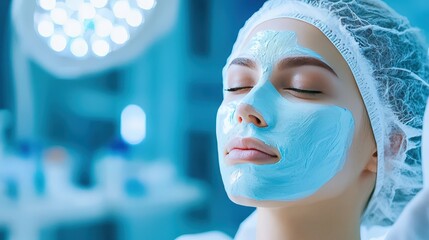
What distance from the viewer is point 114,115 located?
244cm

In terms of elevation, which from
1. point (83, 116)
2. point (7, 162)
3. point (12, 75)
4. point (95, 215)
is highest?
point (12, 75)

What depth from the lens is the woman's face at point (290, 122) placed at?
0.98 meters

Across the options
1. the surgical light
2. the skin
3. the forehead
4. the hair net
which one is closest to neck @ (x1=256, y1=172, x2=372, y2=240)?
the skin

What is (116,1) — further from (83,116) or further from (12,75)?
(83,116)

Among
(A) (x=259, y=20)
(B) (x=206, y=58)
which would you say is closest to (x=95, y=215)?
(B) (x=206, y=58)

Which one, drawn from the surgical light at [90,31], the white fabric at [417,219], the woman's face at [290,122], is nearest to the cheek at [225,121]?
the woman's face at [290,122]

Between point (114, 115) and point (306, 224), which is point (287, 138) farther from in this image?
point (114, 115)

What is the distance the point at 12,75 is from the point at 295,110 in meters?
1.35

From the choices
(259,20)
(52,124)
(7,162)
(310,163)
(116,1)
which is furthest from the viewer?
(52,124)

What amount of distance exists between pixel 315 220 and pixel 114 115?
153 cm

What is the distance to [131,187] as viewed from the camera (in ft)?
7.89

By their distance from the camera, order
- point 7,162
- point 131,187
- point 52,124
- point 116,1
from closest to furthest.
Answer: point 116,1 < point 7,162 < point 52,124 < point 131,187

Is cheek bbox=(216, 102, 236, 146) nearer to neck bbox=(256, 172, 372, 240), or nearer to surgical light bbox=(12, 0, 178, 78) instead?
neck bbox=(256, 172, 372, 240)

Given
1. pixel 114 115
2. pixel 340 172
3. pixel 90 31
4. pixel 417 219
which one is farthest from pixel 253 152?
pixel 114 115
